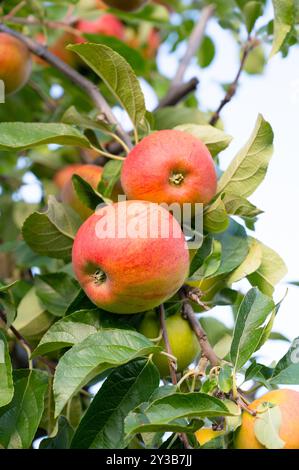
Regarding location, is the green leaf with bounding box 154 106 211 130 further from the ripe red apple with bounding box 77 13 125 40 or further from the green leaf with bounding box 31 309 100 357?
the green leaf with bounding box 31 309 100 357

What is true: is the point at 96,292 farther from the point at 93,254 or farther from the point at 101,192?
the point at 101,192

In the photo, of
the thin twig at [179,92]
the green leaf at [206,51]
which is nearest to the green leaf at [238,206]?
the thin twig at [179,92]

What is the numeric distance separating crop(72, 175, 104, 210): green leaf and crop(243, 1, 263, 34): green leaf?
2.21ft

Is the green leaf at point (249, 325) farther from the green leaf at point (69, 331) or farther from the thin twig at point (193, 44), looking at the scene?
the thin twig at point (193, 44)

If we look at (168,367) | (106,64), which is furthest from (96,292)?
(106,64)

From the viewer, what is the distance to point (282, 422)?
104cm

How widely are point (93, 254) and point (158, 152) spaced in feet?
0.71

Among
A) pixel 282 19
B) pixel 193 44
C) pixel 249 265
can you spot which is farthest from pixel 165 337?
pixel 193 44

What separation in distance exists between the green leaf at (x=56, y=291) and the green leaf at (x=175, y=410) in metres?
0.46

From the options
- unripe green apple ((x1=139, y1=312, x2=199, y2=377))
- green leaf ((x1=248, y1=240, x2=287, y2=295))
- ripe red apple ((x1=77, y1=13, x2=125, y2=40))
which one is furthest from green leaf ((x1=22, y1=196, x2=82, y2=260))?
ripe red apple ((x1=77, y1=13, x2=125, y2=40))

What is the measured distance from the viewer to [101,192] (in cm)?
140

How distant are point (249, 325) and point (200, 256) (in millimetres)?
184

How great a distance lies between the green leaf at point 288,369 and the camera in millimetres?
1140

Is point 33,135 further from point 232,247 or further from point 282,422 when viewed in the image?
point 282,422
